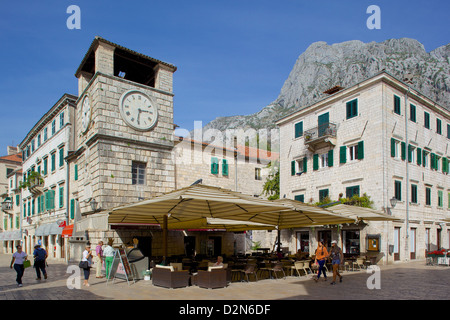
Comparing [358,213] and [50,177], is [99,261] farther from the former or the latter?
[50,177]

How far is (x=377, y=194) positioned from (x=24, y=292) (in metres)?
19.1

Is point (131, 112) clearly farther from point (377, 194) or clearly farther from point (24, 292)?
point (377, 194)

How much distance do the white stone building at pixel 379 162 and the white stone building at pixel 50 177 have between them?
1714cm

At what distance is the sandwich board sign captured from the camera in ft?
38.7

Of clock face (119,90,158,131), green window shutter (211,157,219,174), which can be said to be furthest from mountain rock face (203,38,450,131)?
clock face (119,90,158,131)

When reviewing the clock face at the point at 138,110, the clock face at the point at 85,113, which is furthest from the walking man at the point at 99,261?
the clock face at the point at 85,113

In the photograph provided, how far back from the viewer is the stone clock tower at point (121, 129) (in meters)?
19.0

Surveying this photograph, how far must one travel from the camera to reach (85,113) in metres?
21.1

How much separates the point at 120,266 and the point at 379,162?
1679 cm

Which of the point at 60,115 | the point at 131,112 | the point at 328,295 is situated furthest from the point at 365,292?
the point at 60,115

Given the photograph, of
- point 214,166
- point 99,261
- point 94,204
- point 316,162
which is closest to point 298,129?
point 316,162

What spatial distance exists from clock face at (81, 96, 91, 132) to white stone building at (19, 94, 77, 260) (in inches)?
218

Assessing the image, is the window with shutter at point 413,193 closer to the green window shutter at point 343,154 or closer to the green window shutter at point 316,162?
the green window shutter at point 343,154

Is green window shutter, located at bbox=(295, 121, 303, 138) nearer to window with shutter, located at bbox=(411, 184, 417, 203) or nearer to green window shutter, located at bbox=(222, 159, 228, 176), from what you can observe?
green window shutter, located at bbox=(222, 159, 228, 176)
